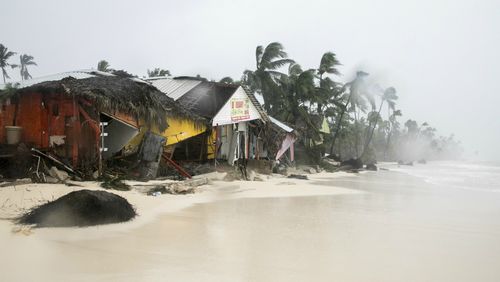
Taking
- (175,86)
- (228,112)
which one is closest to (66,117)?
(175,86)

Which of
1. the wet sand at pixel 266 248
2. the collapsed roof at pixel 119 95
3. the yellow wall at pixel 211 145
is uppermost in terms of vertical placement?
the collapsed roof at pixel 119 95

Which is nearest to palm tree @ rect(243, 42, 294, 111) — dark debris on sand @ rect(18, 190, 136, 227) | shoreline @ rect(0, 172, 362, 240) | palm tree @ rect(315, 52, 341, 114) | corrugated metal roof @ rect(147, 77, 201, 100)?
palm tree @ rect(315, 52, 341, 114)

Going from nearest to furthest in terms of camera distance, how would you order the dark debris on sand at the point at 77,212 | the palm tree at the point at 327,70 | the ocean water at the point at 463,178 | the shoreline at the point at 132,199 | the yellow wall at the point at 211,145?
the shoreline at the point at 132,199
the dark debris on sand at the point at 77,212
the yellow wall at the point at 211,145
the ocean water at the point at 463,178
the palm tree at the point at 327,70

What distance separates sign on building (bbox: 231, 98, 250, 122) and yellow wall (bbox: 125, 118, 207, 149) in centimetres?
251

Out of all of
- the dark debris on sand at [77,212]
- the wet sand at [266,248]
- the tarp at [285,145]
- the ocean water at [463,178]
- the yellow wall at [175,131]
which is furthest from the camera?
the tarp at [285,145]

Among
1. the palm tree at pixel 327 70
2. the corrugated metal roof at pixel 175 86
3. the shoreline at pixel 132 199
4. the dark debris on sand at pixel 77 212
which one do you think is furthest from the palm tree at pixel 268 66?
the dark debris on sand at pixel 77 212

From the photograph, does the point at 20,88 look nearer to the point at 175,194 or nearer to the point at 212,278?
the point at 175,194

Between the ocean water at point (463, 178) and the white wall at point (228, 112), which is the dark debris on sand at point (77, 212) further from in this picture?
the ocean water at point (463, 178)

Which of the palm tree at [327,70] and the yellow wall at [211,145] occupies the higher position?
the palm tree at [327,70]

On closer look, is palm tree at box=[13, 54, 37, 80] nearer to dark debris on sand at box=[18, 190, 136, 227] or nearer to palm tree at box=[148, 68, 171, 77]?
palm tree at box=[148, 68, 171, 77]

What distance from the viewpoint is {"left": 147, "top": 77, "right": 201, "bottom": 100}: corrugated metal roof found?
53.1ft

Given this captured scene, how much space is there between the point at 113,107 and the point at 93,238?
6.89m

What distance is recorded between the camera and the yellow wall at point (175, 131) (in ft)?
42.2

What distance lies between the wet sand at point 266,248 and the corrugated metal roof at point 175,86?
8.99 metres
